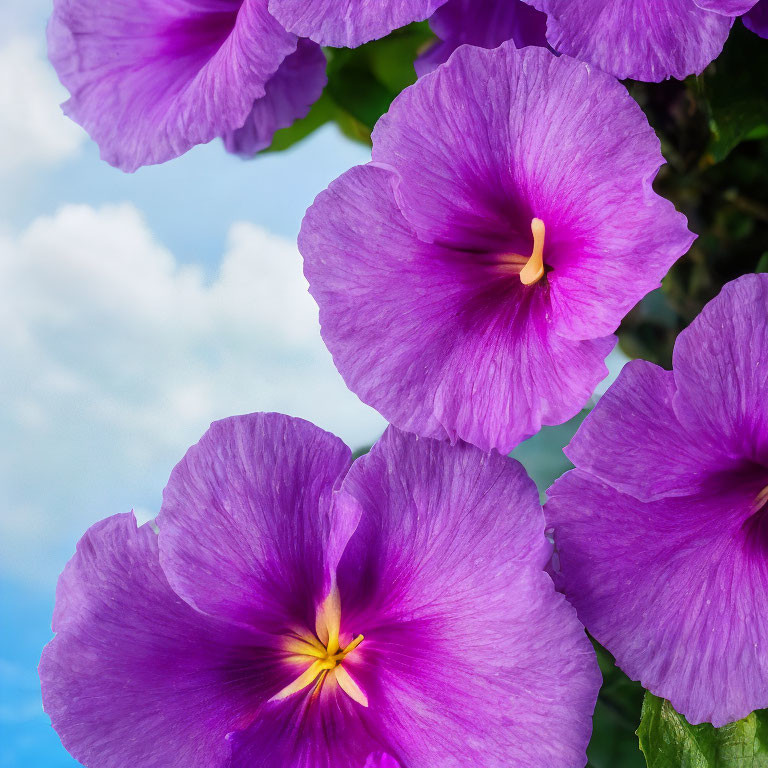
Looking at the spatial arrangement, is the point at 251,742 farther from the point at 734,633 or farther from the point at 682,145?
the point at 682,145

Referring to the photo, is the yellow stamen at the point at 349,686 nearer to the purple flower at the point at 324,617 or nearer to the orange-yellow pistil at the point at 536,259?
the purple flower at the point at 324,617

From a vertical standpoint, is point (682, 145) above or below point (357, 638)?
above

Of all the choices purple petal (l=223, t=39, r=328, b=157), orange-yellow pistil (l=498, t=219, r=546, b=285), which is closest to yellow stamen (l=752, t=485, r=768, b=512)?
orange-yellow pistil (l=498, t=219, r=546, b=285)

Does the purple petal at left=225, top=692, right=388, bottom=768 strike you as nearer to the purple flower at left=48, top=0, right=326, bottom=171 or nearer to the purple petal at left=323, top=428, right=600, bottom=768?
the purple petal at left=323, top=428, right=600, bottom=768

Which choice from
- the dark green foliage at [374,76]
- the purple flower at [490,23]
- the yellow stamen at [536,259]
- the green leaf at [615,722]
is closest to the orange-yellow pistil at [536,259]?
the yellow stamen at [536,259]

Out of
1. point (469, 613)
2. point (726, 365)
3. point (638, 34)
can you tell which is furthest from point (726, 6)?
point (469, 613)

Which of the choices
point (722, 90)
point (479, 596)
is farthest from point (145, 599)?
point (722, 90)
